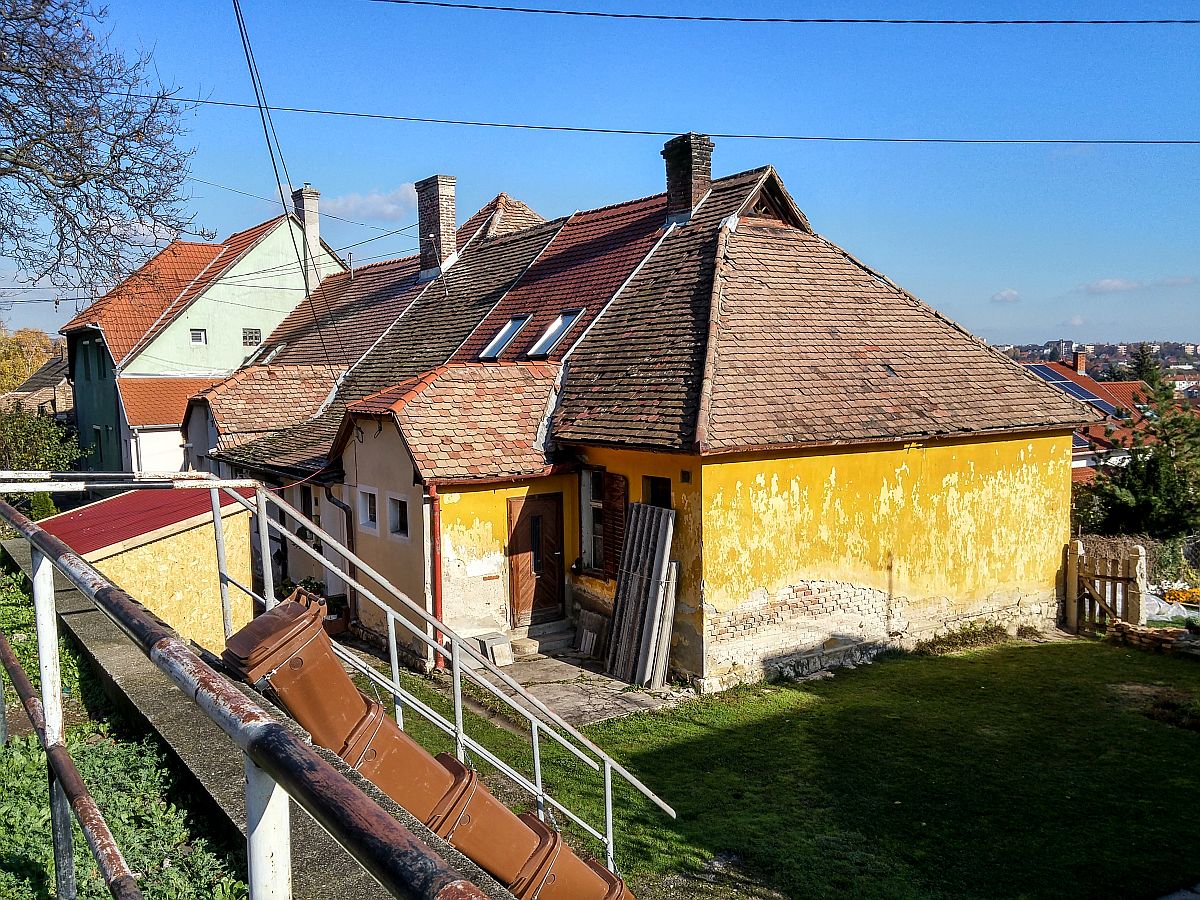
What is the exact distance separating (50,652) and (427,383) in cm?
1199

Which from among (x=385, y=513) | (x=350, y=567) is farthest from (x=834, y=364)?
(x=350, y=567)

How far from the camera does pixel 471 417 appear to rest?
590 inches

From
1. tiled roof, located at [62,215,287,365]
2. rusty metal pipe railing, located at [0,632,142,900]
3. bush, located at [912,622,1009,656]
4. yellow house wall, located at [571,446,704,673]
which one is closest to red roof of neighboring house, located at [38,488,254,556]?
yellow house wall, located at [571,446,704,673]

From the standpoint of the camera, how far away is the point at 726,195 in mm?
17812

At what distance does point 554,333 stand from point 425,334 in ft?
18.1

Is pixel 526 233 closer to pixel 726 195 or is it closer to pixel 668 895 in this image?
pixel 726 195

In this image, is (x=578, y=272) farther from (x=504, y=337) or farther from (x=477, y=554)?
(x=477, y=554)

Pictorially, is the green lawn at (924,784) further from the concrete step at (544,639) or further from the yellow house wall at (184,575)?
the yellow house wall at (184,575)

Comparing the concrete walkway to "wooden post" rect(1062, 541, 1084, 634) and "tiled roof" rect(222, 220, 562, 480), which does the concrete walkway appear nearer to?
"tiled roof" rect(222, 220, 562, 480)

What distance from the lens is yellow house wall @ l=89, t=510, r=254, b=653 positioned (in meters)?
9.51

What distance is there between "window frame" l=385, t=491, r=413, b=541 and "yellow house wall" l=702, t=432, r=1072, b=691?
474cm

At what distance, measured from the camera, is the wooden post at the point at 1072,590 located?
17281 millimetres

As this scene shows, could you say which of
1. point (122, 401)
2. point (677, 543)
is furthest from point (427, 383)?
point (122, 401)

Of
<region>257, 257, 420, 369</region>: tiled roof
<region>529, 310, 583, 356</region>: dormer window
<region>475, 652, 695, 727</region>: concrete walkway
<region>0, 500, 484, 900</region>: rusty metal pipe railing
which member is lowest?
<region>475, 652, 695, 727</region>: concrete walkway
